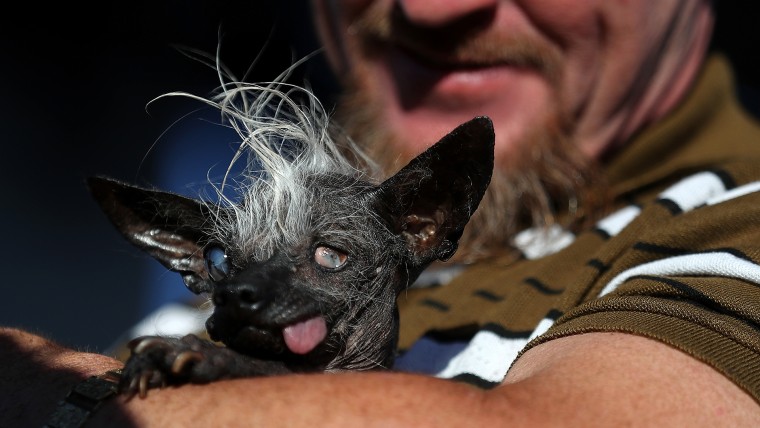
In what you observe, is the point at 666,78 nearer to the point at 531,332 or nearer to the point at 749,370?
the point at 531,332

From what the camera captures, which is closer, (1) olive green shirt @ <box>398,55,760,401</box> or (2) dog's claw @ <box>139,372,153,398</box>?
(2) dog's claw @ <box>139,372,153,398</box>

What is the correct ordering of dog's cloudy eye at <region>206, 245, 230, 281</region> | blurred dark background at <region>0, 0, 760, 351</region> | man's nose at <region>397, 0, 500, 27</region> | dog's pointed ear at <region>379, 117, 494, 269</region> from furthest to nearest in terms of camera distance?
blurred dark background at <region>0, 0, 760, 351</region> → man's nose at <region>397, 0, 500, 27</region> → dog's cloudy eye at <region>206, 245, 230, 281</region> → dog's pointed ear at <region>379, 117, 494, 269</region>

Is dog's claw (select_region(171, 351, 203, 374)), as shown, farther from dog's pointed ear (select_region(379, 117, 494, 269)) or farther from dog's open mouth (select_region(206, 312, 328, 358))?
dog's pointed ear (select_region(379, 117, 494, 269))

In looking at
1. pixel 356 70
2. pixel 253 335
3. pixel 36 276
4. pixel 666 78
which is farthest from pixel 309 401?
pixel 36 276

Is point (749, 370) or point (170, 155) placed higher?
point (749, 370)

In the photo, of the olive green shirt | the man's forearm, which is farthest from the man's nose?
the man's forearm

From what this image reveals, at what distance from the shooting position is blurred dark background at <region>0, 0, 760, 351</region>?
4277 mm

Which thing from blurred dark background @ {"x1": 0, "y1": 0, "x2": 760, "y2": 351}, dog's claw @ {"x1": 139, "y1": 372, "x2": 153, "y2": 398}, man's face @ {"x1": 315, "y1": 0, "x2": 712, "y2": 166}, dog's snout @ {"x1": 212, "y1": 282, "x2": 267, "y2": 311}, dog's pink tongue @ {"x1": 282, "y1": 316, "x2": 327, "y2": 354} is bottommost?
blurred dark background @ {"x1": 0, "y1": 0, "x2": 760, "y2": 351}

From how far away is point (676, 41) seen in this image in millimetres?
2262

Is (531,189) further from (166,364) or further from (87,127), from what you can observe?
(87,127)

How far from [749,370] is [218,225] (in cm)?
72

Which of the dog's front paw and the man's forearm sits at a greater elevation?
the dog's front paw

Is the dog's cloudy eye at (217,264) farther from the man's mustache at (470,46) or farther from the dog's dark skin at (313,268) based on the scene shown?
the man's mustache at (470,46)

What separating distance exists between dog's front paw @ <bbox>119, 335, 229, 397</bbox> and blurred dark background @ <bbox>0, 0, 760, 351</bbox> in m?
3.11
